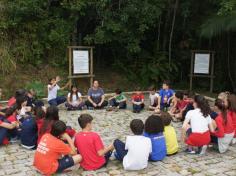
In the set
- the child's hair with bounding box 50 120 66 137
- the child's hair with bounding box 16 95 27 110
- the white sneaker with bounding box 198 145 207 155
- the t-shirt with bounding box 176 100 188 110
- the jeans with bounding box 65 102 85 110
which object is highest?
the child's hair with bounding box 16 95 27 110

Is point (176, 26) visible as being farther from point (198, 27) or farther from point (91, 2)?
point (91, 2)

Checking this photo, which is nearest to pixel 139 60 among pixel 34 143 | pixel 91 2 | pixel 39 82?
pixel 91 2

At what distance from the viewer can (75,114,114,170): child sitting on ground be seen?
5.93 metres

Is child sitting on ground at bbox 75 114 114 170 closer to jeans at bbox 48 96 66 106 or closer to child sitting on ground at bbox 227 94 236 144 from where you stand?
child sitting on ground at bbox 227 94 236 144

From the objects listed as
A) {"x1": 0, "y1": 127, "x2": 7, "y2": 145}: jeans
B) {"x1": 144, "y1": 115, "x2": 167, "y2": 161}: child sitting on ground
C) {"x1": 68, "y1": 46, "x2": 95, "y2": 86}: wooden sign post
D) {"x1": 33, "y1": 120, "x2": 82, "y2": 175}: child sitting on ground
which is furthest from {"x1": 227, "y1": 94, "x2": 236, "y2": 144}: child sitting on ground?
{"x1": 68, "y1": 46, "x2": 95, "y2": 86}: wooden sign post

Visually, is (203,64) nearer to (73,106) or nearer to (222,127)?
(73,106)

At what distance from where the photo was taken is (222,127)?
6887mm

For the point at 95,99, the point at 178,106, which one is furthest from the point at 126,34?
the point at 178,106

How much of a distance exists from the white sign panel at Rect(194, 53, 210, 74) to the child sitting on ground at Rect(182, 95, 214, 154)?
27.7ft

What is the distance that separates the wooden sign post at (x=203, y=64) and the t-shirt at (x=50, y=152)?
34.5 feet

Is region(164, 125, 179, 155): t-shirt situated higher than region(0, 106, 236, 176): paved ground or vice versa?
region(164, 125, 179, 155): t-shirt

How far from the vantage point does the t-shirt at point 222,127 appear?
Result: 6.87m

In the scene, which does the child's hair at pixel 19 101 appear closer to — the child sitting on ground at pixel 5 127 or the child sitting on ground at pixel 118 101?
the child sitting on ground at pixel 5 127

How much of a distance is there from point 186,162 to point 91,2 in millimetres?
8766
